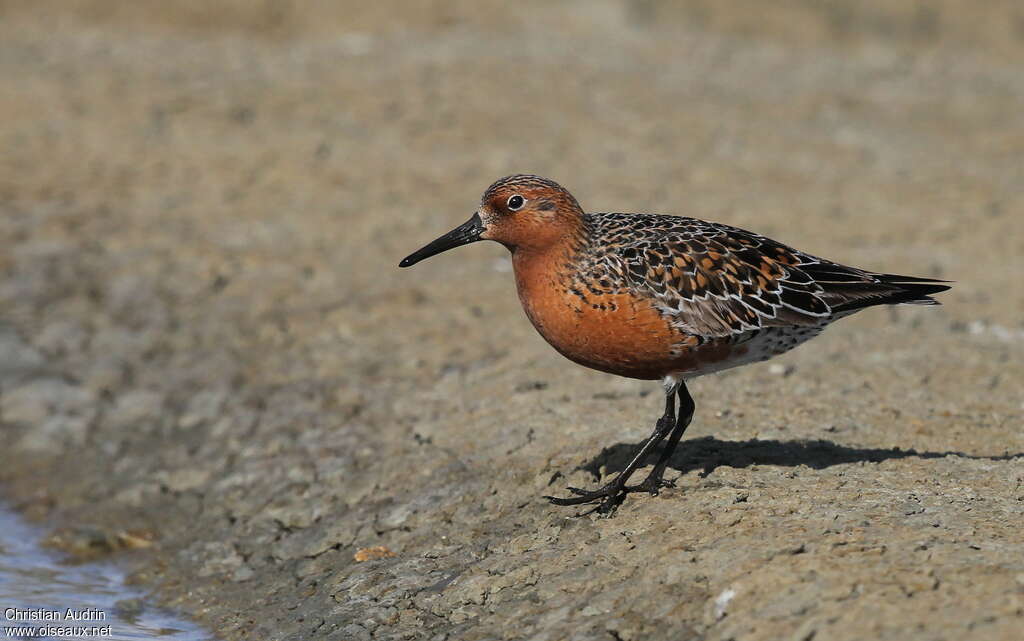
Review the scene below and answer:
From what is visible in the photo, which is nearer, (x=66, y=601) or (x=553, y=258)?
(x=553, y=258)

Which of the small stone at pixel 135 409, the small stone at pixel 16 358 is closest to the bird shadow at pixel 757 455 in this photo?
the small stone at pixel 135 409

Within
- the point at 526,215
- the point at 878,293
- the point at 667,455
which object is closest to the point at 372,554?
the point at 667,455

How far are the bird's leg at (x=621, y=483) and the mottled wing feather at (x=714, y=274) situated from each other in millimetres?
511

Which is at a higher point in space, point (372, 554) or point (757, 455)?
point (757, 455)

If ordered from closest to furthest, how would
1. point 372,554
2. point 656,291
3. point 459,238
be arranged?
point 656,291 < point 459,238 < point 372,554

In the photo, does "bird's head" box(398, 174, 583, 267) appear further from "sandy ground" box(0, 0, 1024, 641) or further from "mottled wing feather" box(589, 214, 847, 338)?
"sandy ground" box(0, 0, 1024, 641)

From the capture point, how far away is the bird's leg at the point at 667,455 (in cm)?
751

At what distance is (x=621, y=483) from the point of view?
743cm

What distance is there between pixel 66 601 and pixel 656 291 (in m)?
3.93

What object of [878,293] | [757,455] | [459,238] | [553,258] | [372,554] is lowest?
[372,554]

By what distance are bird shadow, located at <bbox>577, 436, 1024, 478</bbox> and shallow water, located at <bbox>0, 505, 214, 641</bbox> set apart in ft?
8.23

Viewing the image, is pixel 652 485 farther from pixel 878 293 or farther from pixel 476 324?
pixel 476 324

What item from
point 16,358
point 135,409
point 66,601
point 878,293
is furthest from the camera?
point 16,358

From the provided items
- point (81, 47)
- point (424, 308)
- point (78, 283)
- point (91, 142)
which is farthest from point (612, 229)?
point (81, 47)
